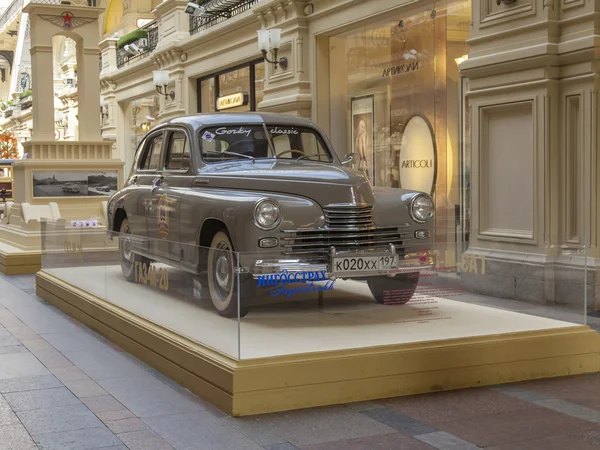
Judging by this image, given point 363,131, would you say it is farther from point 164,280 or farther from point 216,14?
point 164,280

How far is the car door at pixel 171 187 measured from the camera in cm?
711

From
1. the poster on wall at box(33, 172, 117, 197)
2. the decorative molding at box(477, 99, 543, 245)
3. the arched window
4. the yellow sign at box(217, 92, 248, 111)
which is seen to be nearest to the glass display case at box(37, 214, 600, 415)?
the decorative molding at box(477, 99, 543, 245)

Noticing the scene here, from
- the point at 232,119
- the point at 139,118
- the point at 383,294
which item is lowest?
the point at 383,294

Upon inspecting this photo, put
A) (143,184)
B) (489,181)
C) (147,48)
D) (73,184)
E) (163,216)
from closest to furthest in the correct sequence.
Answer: (163,216) < (143,184) < (489,181) < (73,184) < (147,48)

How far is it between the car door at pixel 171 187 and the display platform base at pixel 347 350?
100 cm

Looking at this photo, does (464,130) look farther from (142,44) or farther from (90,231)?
(142,44)

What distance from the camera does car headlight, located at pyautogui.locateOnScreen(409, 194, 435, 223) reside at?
21.4 ft

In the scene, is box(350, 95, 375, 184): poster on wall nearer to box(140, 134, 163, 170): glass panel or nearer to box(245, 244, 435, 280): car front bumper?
box(140, 134, 163, 170): glass panel

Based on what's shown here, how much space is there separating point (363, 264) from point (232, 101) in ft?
44.6

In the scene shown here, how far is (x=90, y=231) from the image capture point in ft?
28.5

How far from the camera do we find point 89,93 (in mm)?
17703

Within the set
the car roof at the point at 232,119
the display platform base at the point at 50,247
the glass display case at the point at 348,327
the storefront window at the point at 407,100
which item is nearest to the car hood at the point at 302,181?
the glass display case at the point at 348,327

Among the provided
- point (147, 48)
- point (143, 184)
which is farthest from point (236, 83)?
point (143, 184)

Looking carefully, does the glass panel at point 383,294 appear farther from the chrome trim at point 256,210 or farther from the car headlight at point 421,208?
the car headlight at point 421,208
